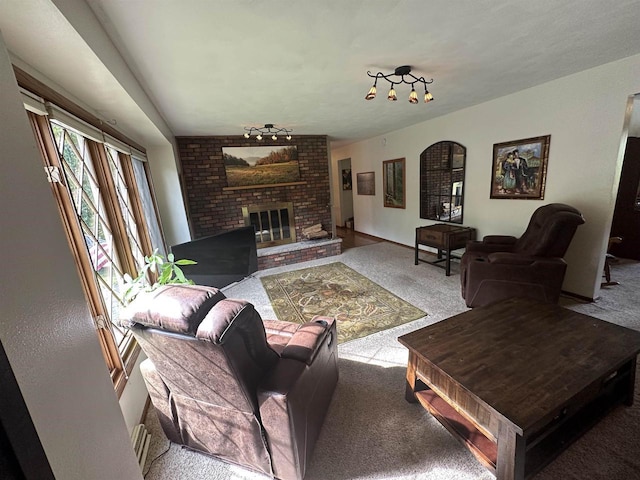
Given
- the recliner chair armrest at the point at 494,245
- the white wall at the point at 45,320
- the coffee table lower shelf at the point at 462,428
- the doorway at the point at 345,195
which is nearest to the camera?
the white wall at the point at 45,320

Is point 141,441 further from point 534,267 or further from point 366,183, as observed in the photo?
point 366,183

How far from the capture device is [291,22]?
1.49 metres

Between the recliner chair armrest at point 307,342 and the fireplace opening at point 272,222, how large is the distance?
3442mm

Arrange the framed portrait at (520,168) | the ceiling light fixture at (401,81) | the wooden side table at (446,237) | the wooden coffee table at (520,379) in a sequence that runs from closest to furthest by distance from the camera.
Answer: the wooden coffee table at (520,379) → the ceiling light fixture at (401,81) → the framed portrait at (520,168) → the wooden side table at (446,237)

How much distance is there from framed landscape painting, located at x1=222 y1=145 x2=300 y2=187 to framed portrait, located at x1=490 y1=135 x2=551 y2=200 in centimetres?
320

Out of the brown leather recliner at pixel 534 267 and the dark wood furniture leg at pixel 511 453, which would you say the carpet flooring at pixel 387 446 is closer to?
the dark wood furniture leg at pixel 511 453

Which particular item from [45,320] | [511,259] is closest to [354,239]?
[511,259]

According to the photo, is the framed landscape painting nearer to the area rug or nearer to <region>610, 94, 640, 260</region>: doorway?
the area rug

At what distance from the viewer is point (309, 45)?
1.74 metres

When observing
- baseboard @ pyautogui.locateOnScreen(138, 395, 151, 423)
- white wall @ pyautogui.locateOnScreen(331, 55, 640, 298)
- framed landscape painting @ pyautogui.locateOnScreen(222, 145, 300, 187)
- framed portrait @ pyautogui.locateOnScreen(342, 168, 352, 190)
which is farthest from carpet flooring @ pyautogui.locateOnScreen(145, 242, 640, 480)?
framed portrait @ pyautogui.locateOnScreen(342, 168, 352, 190)

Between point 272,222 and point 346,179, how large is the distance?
10.5 feet

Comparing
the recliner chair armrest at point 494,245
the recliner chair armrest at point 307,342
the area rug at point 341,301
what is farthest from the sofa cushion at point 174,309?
the recliner chair armrest at point 494,245

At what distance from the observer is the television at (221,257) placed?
308 cm

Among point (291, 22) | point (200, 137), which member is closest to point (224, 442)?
point (291, 22)
